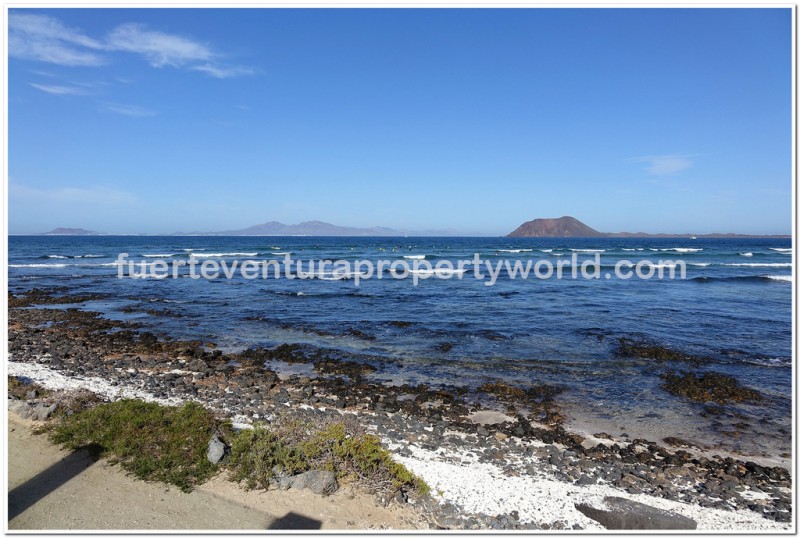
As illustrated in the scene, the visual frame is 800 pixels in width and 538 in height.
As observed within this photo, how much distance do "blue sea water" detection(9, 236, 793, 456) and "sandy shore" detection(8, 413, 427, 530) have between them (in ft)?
15.7

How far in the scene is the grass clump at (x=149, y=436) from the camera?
5625 millimetres

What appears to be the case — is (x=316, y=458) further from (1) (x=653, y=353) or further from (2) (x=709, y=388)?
(1) (x=653, y=353)

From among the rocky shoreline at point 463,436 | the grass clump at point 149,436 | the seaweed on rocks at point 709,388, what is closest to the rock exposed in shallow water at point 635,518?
the rocky shoreline at point 463,436

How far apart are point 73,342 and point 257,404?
806cm

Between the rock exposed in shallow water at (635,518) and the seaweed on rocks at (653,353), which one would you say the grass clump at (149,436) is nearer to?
the rock exposed in shallow water at (635,518)

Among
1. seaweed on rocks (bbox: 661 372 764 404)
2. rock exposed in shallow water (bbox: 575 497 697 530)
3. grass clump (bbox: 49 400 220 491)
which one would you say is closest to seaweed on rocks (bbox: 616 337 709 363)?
seaweed on rocks (bbox: 661 372 764 404)

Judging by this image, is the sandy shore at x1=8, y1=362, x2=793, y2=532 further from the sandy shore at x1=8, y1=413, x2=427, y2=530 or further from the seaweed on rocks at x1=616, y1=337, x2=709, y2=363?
the seaweed on rocks at x1=616, y1=337, x2=709, y2=363

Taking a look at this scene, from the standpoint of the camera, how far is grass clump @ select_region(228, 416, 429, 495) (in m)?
5.46

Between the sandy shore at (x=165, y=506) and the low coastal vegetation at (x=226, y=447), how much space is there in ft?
0.66

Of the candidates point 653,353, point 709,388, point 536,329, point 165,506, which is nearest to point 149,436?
point 165,506

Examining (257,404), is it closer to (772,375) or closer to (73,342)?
(73,342)

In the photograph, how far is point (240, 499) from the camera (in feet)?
16.9
